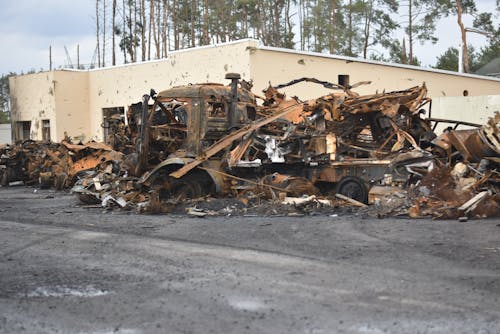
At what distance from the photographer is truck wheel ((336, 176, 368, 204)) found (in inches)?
450

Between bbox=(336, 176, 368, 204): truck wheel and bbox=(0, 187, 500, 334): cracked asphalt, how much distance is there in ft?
4.59

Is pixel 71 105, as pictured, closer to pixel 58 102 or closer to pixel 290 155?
pixel 58 102

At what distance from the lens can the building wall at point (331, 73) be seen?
21.9 m

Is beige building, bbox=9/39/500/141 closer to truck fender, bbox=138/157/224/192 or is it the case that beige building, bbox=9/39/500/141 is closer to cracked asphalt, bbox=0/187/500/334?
truck fender, bbox=138/157/224/192

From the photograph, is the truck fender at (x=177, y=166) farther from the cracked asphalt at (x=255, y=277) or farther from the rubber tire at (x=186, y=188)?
the cracked asphalt at (x=255, y=277)

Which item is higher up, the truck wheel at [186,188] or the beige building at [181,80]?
the beige building at [181,80]

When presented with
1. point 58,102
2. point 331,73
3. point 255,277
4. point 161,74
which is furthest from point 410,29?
point 255,277

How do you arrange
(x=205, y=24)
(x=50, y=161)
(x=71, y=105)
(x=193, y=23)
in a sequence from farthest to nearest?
(x=193, y=23)
(x=205, y=24)
(x=71, y=105)
(x=50, y=161)

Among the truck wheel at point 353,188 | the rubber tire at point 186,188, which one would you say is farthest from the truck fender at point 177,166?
the truck wheel at point 353,188

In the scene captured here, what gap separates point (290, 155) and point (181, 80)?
13236mm

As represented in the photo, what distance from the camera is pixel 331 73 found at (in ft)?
80.0

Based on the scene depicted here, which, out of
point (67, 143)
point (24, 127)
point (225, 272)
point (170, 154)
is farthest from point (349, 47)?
point (225, 272)

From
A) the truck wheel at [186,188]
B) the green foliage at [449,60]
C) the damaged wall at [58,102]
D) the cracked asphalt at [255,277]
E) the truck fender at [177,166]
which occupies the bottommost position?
the cracked asphalt at [255,277]

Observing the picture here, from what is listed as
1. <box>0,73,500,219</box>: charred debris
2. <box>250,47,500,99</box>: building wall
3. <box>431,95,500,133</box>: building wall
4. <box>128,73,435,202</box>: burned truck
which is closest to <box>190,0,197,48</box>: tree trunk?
<box>250,47,500,99</box>: building wall
